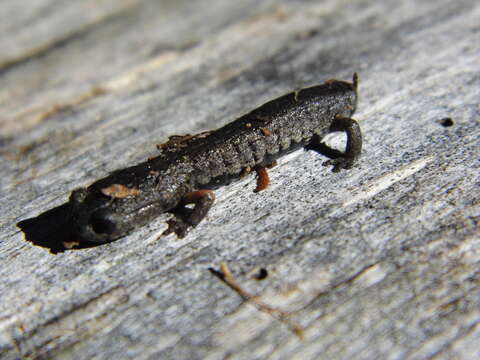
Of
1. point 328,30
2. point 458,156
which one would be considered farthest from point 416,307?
point 328,30

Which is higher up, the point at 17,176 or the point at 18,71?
the point at 18,71

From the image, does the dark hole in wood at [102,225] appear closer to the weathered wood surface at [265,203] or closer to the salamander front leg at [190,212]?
the weathered wood surface at [265,203]

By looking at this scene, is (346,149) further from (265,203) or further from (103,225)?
(103,225)

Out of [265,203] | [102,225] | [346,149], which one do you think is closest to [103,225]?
[102,225]

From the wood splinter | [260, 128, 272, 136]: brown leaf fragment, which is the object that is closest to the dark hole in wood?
the wood splinter

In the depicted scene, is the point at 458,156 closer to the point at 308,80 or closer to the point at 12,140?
the point at 308,80

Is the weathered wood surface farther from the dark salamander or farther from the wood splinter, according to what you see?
the dark salamander
